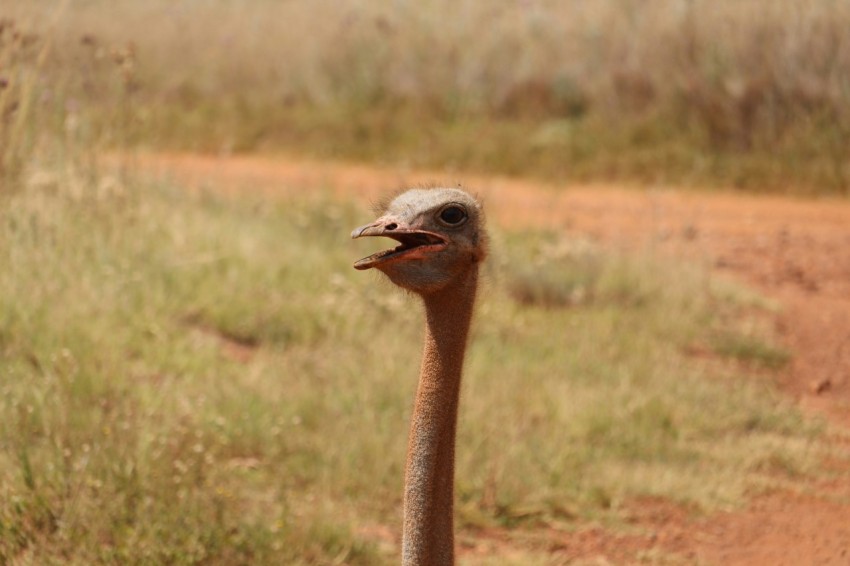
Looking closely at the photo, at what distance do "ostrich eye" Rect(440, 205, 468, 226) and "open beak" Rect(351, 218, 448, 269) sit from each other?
0.14 feet

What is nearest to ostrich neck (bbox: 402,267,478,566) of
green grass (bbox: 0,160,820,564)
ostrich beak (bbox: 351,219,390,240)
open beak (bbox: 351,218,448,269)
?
open beak (bbox: 351,218,448,269)

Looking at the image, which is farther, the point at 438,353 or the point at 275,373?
the point at 275,373

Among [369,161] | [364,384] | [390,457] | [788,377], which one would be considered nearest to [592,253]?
[788,377]

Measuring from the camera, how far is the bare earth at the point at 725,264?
15.4ft

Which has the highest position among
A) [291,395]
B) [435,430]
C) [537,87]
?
[537,87]

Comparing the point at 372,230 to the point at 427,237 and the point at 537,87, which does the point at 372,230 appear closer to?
the point at 427,237

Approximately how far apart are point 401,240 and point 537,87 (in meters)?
11.3

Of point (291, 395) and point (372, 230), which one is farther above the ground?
point (372, 230)

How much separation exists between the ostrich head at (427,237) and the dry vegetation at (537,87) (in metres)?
6.80

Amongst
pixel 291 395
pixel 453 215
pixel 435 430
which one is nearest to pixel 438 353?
pixel 435 430

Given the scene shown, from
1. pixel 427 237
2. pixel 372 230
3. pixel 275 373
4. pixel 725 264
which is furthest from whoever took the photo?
pixel 725 264

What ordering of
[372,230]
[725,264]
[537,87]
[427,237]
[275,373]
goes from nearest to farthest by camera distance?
[372,230]
[427,237]
[275,373]
[725,264]
[537,87]

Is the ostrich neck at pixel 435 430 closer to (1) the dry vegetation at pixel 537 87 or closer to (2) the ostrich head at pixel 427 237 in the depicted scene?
(2) the ostrich head at pixel 427 237

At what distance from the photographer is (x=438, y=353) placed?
2.87 metres
